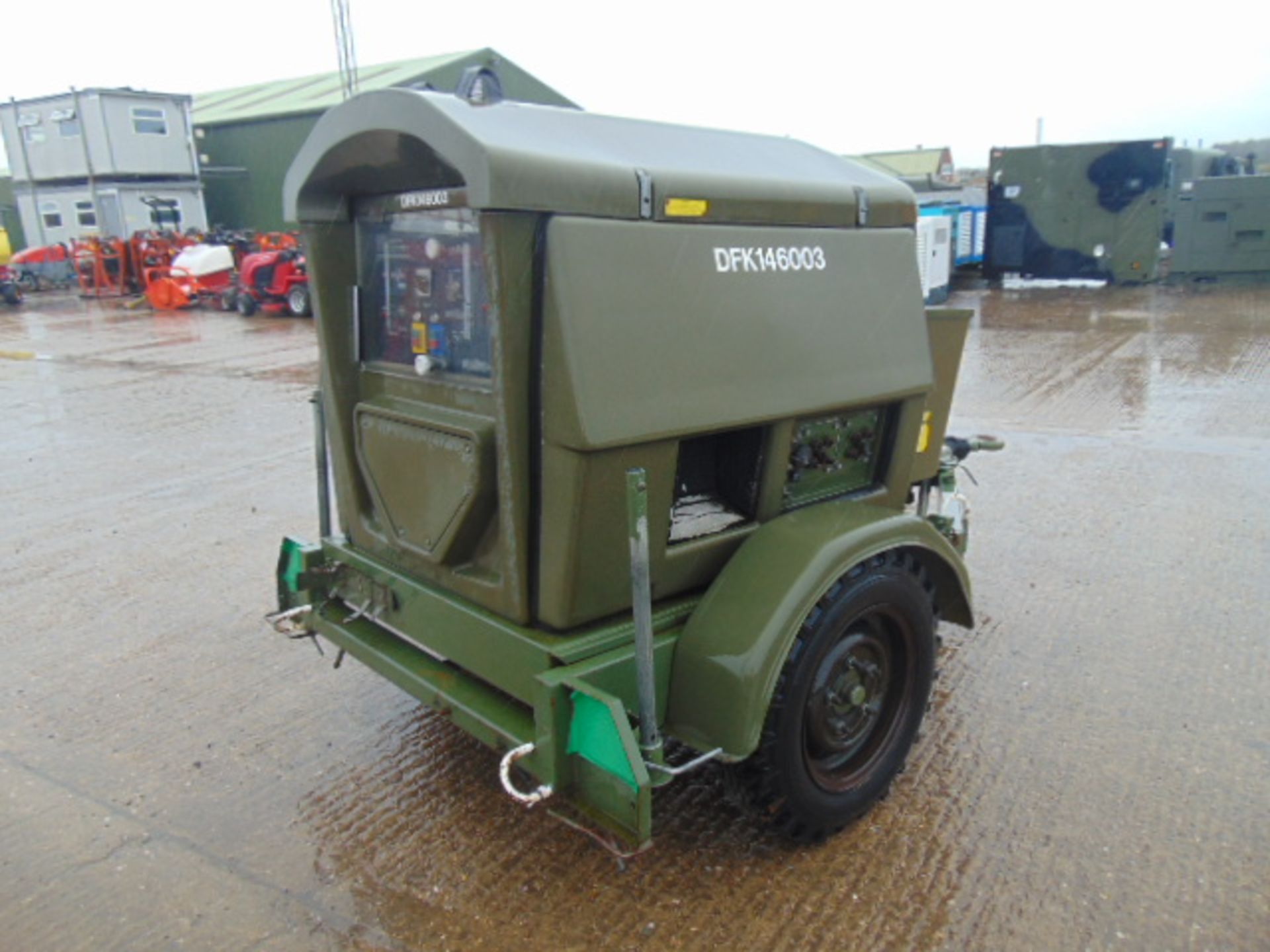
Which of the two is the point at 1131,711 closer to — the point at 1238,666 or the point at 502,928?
the point at 1238,666

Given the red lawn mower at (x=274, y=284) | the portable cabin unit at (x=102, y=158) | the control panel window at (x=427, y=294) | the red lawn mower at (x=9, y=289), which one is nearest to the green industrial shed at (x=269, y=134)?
the portable cabin unit at (x=102, y=158)

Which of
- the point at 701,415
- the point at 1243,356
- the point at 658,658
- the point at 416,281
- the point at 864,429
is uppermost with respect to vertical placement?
the point at 416,281

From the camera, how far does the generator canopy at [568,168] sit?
2248mm

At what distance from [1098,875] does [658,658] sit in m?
1.34

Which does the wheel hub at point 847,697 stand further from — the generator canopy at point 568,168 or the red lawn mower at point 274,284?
the red lawn mower at point 274,284

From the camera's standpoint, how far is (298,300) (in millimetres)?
16828

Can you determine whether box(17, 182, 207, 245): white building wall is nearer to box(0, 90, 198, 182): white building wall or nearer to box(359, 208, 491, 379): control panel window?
box(0, 90, 198, 182): white building wall

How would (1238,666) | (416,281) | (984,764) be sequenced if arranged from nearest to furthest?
(416,281) < (984,764) < (1238,666)

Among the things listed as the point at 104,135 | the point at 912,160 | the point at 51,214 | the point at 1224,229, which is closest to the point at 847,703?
the point at 1224,229

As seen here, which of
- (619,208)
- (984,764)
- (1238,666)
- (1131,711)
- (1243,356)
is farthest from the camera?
(1243,356)

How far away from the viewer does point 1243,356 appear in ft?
34.1

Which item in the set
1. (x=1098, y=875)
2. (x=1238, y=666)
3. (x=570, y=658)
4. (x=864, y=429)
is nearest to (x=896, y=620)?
(x=864, y=429)

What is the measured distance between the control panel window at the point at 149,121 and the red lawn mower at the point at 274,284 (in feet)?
33.2

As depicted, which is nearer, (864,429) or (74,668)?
(864,429)
